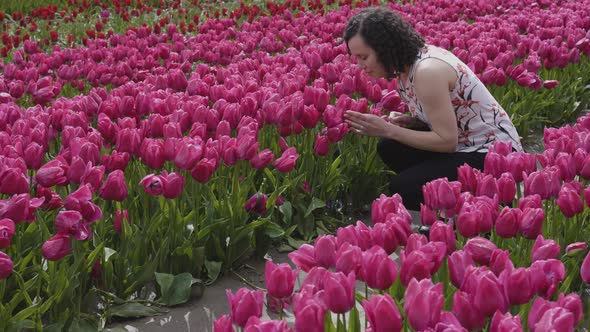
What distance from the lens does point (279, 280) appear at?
1.82 meters

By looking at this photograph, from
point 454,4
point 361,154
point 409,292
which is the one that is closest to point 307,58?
point 361,154

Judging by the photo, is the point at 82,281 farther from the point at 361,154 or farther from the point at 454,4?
the point at 454,4

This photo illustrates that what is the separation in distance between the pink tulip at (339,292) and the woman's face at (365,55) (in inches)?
79.3

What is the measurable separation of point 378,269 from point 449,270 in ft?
0.71

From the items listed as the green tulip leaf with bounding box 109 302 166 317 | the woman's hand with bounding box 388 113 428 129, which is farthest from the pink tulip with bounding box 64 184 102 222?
the woman's hand with bounding box 388 113 428 129

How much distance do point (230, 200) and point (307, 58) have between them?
78.0 inches

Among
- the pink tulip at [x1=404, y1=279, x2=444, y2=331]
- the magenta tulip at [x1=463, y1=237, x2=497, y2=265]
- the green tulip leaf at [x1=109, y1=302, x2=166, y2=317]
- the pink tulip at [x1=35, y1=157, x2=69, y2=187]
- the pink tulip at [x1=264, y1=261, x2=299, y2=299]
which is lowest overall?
the green tulip leaf at [x1=109, y1=302, x2=166, y2=317]

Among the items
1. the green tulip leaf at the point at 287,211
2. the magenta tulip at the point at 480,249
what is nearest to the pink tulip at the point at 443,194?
the magenta tulip at the point at 480,249

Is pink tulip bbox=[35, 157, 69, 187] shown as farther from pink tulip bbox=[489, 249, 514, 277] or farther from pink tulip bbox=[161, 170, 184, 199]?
pink tulip bbox=[489, 249, 514, 277]

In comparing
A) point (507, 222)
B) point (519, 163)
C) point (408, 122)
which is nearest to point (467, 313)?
point (507, 222)

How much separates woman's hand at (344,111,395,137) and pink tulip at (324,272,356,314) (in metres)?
2.00

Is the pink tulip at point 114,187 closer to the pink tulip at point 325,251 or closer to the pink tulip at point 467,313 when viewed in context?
the pink tulip at point 325,251

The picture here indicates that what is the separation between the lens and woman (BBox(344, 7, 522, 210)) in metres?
3.54

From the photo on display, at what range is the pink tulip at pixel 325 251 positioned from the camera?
77.7 inches
